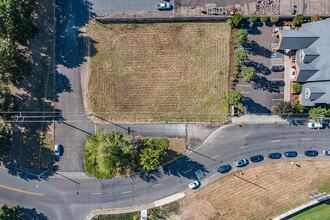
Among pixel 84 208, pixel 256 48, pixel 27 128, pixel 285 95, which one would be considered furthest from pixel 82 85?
pixel 285 95

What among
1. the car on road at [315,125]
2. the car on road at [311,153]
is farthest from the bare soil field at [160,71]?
the car on road at [311,153]

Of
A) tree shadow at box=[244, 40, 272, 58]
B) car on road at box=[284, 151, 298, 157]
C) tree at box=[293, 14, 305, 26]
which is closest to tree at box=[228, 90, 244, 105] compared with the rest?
tree shadow at box=[244, 40, 272, 58]

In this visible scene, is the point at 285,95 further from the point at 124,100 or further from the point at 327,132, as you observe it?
the point at 124,100

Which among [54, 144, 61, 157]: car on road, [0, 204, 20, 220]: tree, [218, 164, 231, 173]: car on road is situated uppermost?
[54, 144, 61, 157]: car on road

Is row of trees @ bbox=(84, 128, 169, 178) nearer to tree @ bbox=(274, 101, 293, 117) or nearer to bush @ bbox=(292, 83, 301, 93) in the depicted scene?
tree @ bbox=(274, 101, 293, 117)

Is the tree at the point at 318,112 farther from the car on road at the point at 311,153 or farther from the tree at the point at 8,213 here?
the tree at the point at 8,213

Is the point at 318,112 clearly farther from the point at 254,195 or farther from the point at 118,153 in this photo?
the point at 118,153

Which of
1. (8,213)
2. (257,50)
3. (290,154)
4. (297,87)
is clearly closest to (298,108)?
(297,87)
